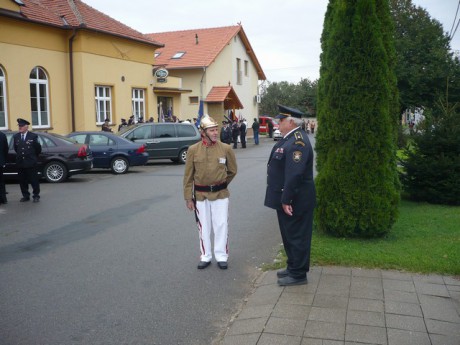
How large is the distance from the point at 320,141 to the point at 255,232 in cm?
208

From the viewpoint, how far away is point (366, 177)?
22.5ft

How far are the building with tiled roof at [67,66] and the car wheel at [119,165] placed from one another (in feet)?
17.9

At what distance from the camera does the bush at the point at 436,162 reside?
10.2 m

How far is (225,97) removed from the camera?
3781 cm

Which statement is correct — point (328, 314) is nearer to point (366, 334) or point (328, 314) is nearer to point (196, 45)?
point (366, 334)

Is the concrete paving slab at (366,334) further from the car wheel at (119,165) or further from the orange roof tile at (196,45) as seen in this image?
the orange roof tile at (196,45)

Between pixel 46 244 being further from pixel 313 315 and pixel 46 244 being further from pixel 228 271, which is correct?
pixel 313 315

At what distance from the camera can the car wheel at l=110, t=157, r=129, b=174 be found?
17.8 meters

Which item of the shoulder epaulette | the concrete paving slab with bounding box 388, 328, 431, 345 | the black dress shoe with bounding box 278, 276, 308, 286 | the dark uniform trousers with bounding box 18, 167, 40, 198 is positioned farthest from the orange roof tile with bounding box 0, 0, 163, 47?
the concrete paving slab with bounding box 388, 328, 431, 345

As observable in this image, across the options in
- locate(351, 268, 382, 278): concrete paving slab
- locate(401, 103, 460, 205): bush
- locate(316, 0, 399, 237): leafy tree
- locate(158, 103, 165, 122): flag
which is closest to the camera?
locate(351, 268, 382, 278): concrete paving slab

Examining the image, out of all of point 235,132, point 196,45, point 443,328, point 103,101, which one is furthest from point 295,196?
point 196,45

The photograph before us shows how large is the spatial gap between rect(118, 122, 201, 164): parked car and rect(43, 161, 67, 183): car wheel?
5.01 meters

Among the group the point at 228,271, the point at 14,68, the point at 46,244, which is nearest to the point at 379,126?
the point at 228,271

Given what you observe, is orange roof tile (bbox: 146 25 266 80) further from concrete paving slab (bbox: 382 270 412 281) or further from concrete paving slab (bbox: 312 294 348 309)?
concrete paving slab (bbox: 312 294 348 309)
